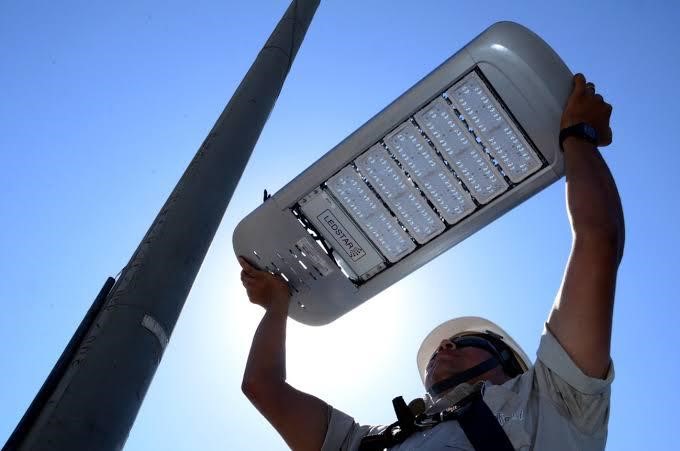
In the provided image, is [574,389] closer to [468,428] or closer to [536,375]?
[536,375]

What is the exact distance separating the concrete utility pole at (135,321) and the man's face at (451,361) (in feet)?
4.62

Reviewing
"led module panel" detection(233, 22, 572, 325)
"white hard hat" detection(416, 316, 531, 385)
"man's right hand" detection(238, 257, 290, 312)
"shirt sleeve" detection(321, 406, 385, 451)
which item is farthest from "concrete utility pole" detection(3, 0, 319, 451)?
"white hard hat" detection(416, 316, 531, 385)

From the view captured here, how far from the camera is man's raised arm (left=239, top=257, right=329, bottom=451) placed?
2.82 metres

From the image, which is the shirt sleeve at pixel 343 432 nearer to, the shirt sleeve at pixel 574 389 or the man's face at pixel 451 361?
the man's face at pixel 451 361

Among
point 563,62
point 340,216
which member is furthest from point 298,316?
point 563,62

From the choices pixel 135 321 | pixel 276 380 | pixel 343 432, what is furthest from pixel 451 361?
pixel 135 321

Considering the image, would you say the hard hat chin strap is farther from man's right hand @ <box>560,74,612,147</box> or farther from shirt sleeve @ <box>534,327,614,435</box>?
man's right hand @ <box>560,74,612,147</box>

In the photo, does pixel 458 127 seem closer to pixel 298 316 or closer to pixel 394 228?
pixel 394 228

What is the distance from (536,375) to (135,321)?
1.49 m

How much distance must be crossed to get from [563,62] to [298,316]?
189 centimetres

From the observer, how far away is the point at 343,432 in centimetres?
280

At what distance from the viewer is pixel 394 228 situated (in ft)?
9.66

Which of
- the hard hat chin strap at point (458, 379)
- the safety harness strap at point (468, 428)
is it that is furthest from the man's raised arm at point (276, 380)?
the hard hat chin strap at point (458, 379)

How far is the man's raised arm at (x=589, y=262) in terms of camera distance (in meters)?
2.11
